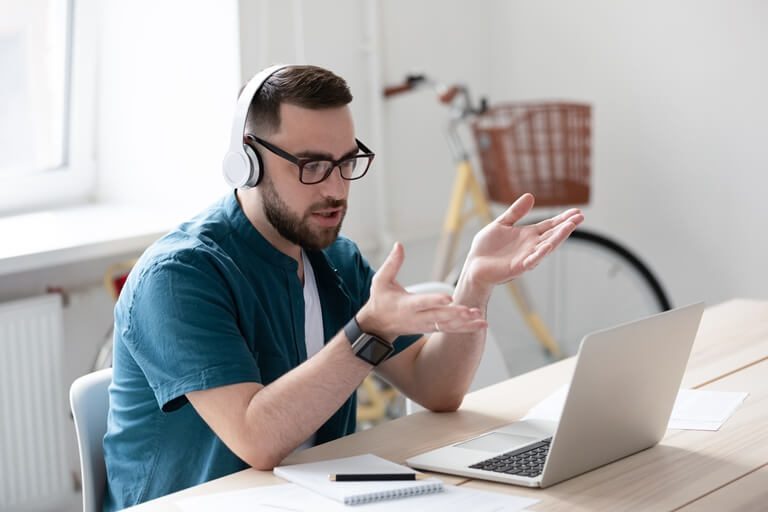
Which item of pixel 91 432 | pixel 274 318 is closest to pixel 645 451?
pixel 274 318

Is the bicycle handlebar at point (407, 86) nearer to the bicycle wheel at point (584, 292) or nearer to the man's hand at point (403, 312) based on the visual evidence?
the bicycle wheel at point (584, 292)

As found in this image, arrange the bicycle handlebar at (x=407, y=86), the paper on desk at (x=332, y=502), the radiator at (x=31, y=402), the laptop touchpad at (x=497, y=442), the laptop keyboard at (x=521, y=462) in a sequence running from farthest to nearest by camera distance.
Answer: the bicycle handlebar at (x=407, y=86) → the radiator at (x=31, y=402) → the laptop touchpad at (x=497, y=442) → the laptop keyboard at (x=521, y=462) → the paper on desk at (x=332, y=502)

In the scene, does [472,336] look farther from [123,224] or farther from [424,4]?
[424,4]

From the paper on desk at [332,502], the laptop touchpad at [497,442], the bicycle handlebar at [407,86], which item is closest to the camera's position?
the paper on desk at [332,502]

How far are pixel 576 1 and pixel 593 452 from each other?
2492 mm

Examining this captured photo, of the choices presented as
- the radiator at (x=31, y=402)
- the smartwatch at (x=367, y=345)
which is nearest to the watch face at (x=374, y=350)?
the smartwatch at (x=367, y=345)

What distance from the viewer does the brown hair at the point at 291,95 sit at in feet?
5.49

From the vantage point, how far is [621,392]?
1397mm

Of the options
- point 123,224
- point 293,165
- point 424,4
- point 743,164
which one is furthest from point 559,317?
point 293,165

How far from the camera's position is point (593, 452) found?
140 cm

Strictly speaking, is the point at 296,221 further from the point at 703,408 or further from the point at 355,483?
the point at 703,408

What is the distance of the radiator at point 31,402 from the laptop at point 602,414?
1453 mm

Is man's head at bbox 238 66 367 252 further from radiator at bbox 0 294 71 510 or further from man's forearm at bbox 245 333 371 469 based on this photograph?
radiator at bbox 0 294 71 510

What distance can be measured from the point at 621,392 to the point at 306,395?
42 cm
